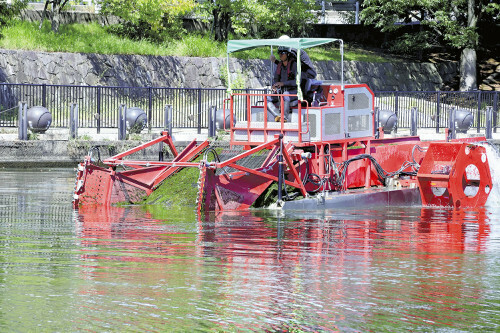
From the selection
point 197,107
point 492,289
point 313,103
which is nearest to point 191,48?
point 197,107

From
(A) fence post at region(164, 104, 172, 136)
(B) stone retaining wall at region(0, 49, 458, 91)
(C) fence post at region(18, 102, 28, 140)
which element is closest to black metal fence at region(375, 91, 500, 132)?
(B) stone retaining wall at region(0, 49, 458, 91)

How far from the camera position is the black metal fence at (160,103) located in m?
31.8

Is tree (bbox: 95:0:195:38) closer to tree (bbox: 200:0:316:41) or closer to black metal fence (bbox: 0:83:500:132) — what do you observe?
tree (bbox: 200:0:316:41)

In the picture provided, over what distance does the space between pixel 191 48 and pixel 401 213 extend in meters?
25.6

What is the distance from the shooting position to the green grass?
1508 inches

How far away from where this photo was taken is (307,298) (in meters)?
10.4

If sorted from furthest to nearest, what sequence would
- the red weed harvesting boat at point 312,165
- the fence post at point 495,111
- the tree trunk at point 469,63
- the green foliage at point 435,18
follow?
the tree trunk at point 469,63, the green foliage at point 435,18, the fence post at point 495,111, the red weed harvesting boat at point 312,165

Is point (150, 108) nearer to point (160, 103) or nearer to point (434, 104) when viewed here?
point (160, 103)

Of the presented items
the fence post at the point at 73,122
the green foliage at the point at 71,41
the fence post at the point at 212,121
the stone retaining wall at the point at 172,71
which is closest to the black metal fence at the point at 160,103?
the fence post at the point at 212,121

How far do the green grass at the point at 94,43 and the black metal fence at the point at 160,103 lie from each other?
385cm

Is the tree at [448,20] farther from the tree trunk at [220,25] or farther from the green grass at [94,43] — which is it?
the tree trunk at [220,25]

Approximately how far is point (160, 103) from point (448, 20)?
55.9 ft

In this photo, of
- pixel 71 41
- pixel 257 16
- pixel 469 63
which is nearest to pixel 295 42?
pixel 71 41

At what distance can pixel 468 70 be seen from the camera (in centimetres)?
4528
